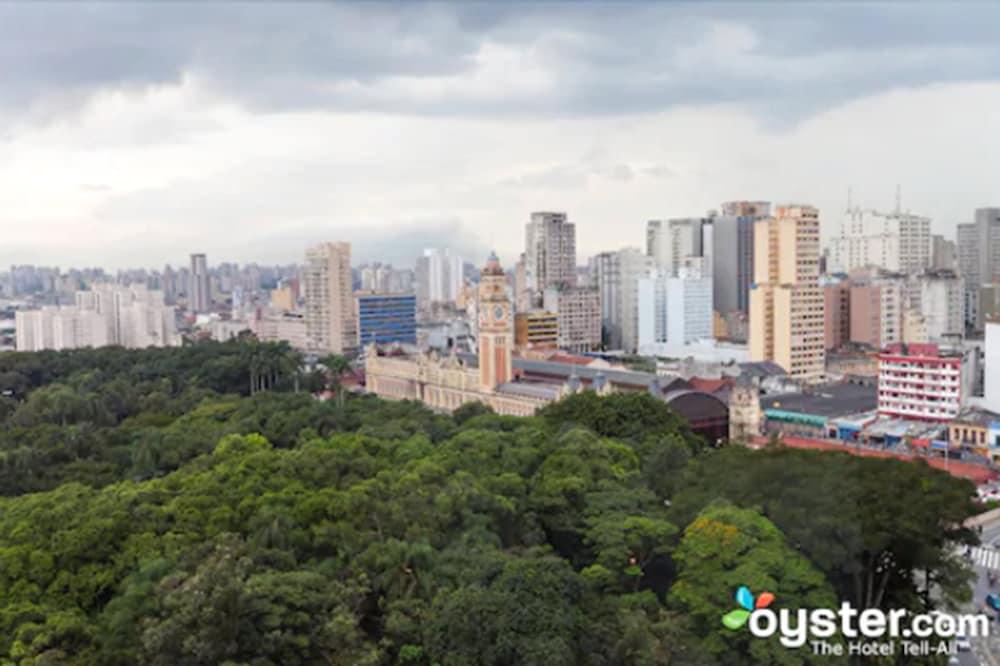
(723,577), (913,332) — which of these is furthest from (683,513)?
(913,332)

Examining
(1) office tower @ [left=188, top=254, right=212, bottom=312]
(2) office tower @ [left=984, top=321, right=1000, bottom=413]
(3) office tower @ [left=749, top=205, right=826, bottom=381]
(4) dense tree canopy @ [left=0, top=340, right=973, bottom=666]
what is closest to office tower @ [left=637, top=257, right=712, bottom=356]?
(3) office tower @ [left=749, top=205, right=826, bottom=381]

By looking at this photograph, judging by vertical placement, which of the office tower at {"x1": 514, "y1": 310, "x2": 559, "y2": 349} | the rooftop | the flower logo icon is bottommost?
the rooftop

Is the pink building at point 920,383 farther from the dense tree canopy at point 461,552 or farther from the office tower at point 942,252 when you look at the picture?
the office tower at point 942,252

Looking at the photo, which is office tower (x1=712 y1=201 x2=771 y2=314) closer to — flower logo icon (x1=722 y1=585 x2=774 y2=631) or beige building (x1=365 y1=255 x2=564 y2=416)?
beige building (x1=365 y1=255 x2=564 y2=416)

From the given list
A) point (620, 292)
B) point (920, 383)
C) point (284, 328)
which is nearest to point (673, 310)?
point (620, 292)

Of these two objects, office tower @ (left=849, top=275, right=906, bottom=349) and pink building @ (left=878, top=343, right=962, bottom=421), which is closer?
pink building @ (left=878, top=343, right=962, bottom=421)

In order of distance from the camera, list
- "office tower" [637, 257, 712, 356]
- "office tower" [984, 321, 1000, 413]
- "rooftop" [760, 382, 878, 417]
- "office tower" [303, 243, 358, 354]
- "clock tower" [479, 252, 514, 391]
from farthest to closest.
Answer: "office tower" [303, 243, 358, 354]
"office tower" [637, 257, 712, 356]
"clock tower" [479, 252, 514, 391]
"rooftop" [760, 382, 878, 417]
"office tower" [984, 321, 1000, 413]
